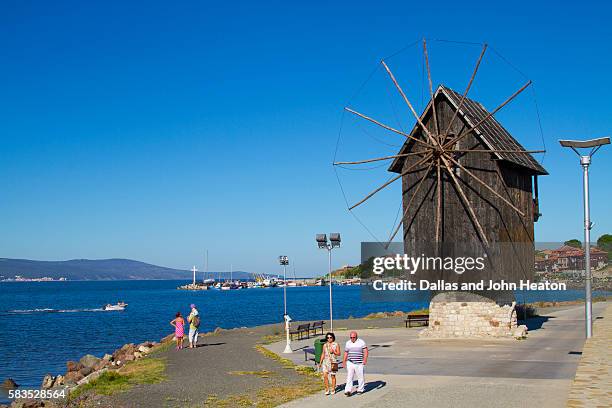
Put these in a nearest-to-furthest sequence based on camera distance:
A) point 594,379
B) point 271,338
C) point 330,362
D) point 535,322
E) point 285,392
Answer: point 594,379
point 330,362
point 285,392
point 271,338
point 535,322

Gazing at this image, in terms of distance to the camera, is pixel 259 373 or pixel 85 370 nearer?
pixel 259 373

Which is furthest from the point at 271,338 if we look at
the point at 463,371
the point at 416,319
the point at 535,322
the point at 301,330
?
the point at 535,322

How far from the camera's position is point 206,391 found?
19141mm

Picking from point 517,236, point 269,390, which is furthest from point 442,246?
point 269,390

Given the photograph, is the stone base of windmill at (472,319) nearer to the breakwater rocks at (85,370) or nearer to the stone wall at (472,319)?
the stone wall at (472,319)

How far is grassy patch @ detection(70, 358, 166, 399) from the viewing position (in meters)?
20.5

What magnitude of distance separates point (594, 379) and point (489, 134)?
1858cm

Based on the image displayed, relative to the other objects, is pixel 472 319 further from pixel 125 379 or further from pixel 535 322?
pixel 125 379

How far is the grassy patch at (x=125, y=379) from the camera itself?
67.3 ft

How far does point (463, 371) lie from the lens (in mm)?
21859

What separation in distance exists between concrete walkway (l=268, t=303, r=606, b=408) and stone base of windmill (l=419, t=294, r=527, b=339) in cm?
97

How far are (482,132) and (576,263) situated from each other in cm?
7454

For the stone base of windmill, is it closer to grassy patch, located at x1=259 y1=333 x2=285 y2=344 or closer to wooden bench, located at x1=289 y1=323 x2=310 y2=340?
wooden bench, located at x1=289 y1=323 x2=310 y2=340

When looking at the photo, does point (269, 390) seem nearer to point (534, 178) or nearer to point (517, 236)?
point (517, 236)
